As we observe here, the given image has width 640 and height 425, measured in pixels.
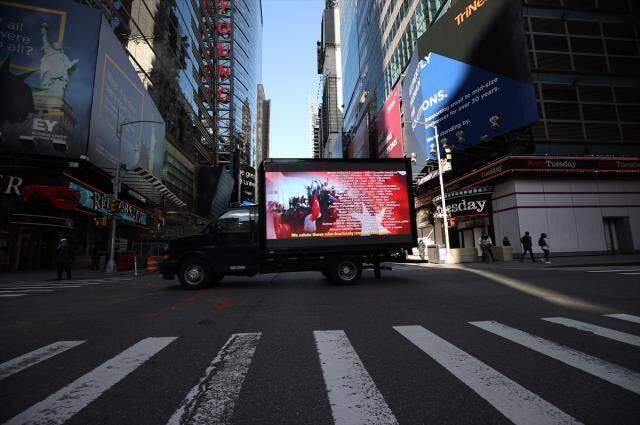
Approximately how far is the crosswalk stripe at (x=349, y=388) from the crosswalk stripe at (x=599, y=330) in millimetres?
3683

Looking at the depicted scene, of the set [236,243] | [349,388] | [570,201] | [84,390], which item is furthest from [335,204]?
[570,201]

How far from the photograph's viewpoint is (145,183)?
3259 centimetres

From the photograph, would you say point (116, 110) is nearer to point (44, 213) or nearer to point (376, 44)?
point (44, 213)

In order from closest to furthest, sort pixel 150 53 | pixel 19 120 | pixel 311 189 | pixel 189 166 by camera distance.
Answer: pixel 311 189, pixel 19 120, pixel 150 53, pixel 189 166

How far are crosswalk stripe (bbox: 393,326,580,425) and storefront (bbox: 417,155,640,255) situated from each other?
22.1 m

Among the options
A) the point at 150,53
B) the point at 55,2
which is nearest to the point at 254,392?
the point at 55,2

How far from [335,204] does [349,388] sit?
866 centimetres

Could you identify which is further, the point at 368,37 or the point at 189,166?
the point at 368,37

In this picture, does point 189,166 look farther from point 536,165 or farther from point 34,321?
point 34,321

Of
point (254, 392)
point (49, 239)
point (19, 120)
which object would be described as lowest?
point (254, 392)

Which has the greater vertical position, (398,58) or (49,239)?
(398,58)

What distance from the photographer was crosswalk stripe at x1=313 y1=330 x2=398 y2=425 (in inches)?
101

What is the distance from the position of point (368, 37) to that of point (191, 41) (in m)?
32.6

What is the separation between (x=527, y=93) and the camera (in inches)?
894
